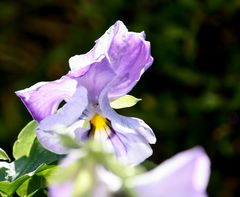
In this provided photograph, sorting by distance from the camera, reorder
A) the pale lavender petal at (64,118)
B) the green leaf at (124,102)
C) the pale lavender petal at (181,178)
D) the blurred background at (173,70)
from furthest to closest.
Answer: the blurred background at (173,70) → the green leaf at (124,102) → the pale lavender petal at (64,118) → the pale lavender petal at (181,178)

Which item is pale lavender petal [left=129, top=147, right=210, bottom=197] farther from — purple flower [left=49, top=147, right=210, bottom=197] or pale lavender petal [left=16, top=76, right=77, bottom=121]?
pale lavender petal [left=16, top=76, right=77, bottom=121]

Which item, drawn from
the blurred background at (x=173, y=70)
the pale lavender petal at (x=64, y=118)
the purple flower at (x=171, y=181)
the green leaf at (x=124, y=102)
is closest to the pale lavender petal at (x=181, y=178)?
the purple flower at (x=171, y=181)

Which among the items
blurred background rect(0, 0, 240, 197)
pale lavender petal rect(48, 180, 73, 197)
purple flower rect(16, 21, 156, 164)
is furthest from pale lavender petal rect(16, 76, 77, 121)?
blurred background rect(0, 0, 240, 197)

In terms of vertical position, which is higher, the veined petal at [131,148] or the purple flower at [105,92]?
the purple flower at [105,92]

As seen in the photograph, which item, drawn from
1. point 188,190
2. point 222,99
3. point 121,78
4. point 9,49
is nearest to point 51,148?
point 121,78

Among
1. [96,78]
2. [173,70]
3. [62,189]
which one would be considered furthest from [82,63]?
[173,70]

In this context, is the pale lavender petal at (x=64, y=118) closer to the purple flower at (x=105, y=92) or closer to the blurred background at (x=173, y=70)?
the purple flower at (x=105, y=92)

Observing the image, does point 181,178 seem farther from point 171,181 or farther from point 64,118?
point 64,118

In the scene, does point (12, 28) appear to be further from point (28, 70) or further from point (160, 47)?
point (160, 47)
